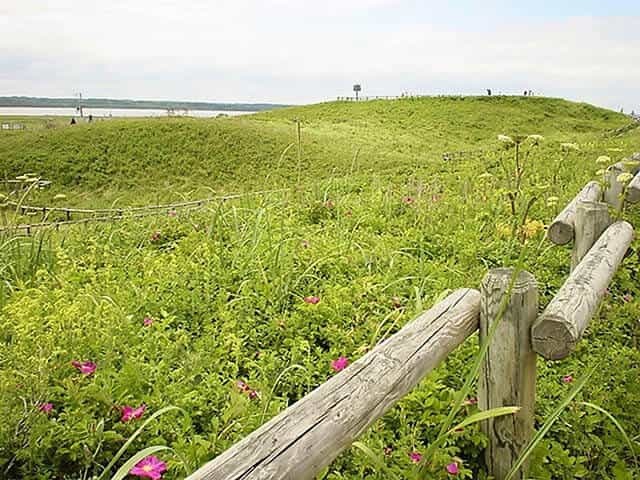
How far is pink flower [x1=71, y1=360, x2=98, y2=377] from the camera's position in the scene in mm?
2065

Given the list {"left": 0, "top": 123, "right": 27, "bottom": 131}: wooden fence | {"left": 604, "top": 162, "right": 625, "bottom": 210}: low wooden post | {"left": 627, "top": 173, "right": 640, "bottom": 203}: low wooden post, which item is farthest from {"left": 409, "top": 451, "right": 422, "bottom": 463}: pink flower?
{"left": 0, "top": 123, "right": 27, "bottom": 131}: wooden fence

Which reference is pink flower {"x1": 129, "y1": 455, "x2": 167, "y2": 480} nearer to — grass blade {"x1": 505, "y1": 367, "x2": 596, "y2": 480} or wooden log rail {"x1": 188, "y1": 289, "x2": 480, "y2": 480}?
wooden log rail {"x1": 188, "y1": 289, "x2": 480, "y2": 480}

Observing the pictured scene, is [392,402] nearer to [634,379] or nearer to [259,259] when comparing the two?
[634,379]

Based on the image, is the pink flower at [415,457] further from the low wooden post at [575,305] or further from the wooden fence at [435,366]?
the low wooden post at [575,305]

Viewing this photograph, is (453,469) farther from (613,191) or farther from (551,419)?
(613,191)

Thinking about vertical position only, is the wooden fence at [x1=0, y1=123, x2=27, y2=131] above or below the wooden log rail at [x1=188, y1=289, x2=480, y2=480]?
above

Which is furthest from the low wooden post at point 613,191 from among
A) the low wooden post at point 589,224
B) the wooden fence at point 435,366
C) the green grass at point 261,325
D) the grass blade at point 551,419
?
the grass blade at point 551,419

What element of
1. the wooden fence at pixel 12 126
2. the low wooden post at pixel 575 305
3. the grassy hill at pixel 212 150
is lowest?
the grassy hill at pixel 212 150

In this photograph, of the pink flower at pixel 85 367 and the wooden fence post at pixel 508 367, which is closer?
the wooden fence post at pixel 508 367

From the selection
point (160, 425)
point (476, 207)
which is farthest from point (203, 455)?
point (476, 207)

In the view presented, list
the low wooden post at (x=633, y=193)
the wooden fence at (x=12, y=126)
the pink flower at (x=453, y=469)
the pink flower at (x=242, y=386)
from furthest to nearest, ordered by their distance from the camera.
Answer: the wooden fence at (x=12, y=126) < the low wooden post at (x=633, y=193) < the pink flower at (x=242, y=386) < the pink flower at (x=453, y=469)

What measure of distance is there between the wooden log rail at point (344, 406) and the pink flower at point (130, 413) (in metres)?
0.83

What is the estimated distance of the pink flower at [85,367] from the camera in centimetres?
207

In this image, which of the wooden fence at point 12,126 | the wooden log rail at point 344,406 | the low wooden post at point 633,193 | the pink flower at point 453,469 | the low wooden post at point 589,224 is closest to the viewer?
the wooden log rail at point 344,406
